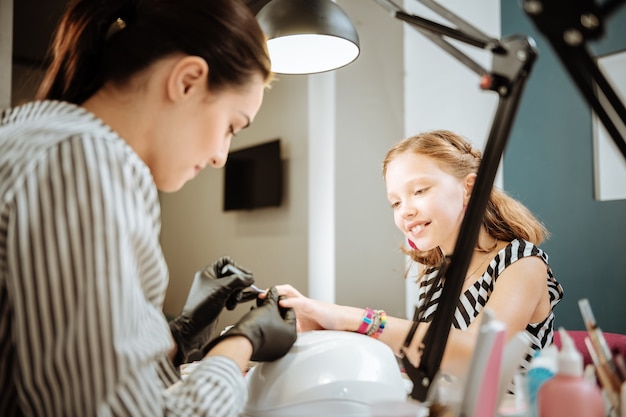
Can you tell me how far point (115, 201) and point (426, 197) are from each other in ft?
3.67

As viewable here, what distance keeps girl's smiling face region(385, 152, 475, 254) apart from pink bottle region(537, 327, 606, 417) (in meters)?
0.96

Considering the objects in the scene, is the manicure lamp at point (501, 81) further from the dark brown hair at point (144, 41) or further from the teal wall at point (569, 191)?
the teal wall at point (569, 191)

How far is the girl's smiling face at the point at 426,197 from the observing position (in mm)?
1607

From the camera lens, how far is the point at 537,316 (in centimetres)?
146

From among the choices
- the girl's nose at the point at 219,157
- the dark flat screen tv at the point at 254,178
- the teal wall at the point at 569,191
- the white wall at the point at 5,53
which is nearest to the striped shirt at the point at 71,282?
the girl's nose at the point at 219,157

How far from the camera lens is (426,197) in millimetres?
1607

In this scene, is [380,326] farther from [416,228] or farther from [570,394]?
[570,394]

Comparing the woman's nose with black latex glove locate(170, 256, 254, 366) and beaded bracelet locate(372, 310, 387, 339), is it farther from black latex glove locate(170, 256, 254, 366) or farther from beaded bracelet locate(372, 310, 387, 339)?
black latex glove locate(170, 256, 254, 366)

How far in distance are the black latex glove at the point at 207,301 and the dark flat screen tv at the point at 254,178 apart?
232 centimetres

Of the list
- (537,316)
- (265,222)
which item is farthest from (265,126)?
(537,316)

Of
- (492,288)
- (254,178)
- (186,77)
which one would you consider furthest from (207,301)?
(254,178)

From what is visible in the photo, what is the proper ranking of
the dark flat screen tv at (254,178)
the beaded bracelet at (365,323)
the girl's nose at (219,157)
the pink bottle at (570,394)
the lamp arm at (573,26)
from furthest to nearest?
the dark flat screen tv at (254,178)
the beaded bracelet at (365,323)
the girl's nose at (219,157)
the pink bottle at (570,394)
the lamp arm at (573,26)

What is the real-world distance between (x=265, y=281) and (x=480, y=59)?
193cm

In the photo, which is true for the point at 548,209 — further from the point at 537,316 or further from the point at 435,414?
the point at 435,414
